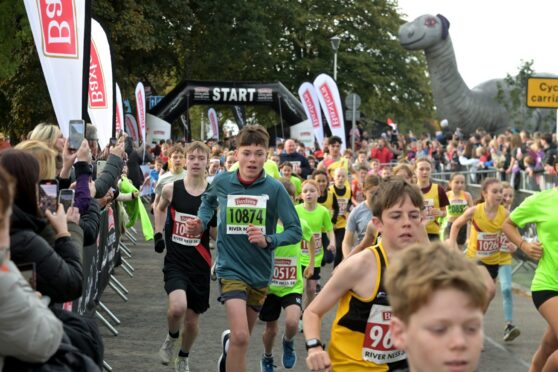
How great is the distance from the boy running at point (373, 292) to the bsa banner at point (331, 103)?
1047 inches

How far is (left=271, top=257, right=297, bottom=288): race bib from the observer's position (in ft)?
34.1

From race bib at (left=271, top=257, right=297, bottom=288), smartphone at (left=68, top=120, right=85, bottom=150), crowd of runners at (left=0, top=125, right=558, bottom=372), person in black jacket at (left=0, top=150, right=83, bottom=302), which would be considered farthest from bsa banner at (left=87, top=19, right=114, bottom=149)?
person in black jacket at (left=0, top=150, right=83, bottom=302)

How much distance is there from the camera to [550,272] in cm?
817

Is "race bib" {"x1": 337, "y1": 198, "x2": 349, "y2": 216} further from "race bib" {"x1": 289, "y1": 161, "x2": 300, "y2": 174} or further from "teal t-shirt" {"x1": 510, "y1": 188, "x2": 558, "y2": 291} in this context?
"teal t-shirt" {"x1": 510, "y1": 188, "x2": 558, "y2": 291}

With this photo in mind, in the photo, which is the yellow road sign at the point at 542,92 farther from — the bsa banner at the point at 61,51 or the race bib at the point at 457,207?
the bsa banner at the point at 61,51

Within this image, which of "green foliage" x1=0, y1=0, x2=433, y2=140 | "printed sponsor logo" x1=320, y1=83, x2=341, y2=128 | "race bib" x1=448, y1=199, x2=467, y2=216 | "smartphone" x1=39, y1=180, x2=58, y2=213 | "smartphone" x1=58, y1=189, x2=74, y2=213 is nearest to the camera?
"smartphone" x1=39, y1=180, x2=58, y2=213

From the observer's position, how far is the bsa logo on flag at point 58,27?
35.0ft

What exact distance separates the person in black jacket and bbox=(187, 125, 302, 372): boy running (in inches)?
142

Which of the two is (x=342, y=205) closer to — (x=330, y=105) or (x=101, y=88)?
(x=101, y=88)

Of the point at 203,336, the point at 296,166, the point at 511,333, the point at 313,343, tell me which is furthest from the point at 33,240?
the point at 296,166

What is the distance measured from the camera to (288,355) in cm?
1038

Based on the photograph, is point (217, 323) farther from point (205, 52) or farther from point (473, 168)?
point (205, 52)

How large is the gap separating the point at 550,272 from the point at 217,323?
5.76 metres

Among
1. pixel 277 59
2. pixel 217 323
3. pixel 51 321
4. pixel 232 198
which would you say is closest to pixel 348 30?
pixel 277 59
